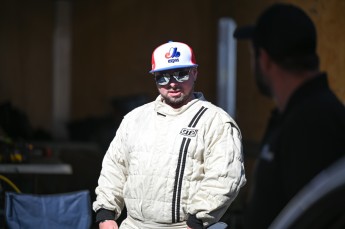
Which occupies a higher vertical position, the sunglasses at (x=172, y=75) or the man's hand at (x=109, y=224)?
the sunglasses at (x=172, y=75)

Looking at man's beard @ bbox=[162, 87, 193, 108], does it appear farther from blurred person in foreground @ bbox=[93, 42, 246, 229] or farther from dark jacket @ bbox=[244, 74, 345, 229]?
dark jacket @ bbox=[244, 74, 345, 229]

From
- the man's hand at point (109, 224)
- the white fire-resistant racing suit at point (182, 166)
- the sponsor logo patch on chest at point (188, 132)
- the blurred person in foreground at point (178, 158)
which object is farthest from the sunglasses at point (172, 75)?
the man's hand at point (109, 224)

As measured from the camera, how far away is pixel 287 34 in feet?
6.97

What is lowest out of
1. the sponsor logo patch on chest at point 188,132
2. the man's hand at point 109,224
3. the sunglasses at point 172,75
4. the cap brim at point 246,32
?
the man's hand at point 109,224

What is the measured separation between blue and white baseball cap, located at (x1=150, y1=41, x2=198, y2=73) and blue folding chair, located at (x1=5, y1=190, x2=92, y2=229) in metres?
1.48

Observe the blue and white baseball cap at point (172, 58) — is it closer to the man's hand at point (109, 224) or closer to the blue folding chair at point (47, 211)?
the man's hand at point (109, 224)

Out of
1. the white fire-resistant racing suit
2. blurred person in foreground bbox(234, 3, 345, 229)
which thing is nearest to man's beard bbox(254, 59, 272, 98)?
blurred person in foreground bbox(234, 3, 345, 229)

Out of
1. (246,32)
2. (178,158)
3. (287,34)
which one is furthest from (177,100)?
(287,34)

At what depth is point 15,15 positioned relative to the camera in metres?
11.5

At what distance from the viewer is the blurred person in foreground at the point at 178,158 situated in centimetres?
352

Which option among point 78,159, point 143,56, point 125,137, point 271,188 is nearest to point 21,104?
point 143,56

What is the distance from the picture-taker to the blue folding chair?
491cm

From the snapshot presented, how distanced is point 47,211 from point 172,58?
1.65 metres

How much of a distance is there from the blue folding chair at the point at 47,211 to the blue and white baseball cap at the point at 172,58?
1478mm
